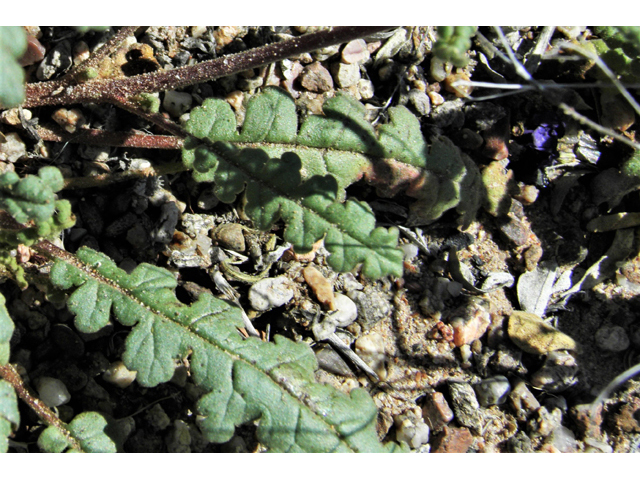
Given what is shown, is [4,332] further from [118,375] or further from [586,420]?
[586,420]

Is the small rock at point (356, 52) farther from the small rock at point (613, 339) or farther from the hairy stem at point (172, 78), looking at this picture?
the small rock at point (613, 339)

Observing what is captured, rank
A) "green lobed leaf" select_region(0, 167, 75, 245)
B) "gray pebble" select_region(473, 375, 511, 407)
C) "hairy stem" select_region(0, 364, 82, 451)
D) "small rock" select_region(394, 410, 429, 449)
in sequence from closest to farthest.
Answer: "green lobed leaf" select_region(0, 167, 75, 245), "hairy stem" select_region(0, 364, 82, 451), "small rock" select_region(394, 410, 429, 449), "gray pebble" select_region(473, 375, 511, 407)

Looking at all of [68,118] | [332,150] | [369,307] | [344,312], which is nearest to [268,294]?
[344,312]

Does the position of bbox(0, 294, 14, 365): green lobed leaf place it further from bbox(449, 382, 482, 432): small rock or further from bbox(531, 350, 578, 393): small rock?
bbox(531, 350, 578, 393): small rock

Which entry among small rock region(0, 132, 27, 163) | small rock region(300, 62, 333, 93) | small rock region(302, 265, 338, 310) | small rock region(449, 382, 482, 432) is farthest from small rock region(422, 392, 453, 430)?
small rock region(0, 132, 27, 163)

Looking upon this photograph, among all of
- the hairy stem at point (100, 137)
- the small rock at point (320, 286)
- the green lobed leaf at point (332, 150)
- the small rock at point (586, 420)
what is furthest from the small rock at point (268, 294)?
the small rock at point (586, 420)

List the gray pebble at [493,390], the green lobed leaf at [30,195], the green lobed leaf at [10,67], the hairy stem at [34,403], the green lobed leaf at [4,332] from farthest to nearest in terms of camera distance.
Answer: the gray pebble at [493,390] < the hairy stem at [34,403] < the green lobed leaf at [4,332] < the green lobed leaf at [30,195] < the green lobed leaf at [10,67]

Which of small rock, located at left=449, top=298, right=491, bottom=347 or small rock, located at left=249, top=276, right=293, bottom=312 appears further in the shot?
small rock, located at left=449, top=298, right=491, bottom=347
